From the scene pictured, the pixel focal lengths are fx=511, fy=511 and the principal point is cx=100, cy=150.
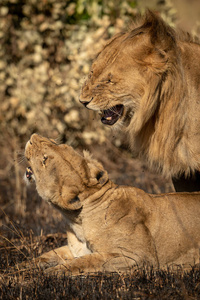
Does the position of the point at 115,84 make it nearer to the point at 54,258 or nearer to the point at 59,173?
the point at 59,173

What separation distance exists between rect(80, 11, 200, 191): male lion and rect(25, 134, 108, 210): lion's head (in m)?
0.55

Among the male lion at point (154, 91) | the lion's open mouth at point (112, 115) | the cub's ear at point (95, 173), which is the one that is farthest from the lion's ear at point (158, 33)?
the cub's ear at point (95, 173)

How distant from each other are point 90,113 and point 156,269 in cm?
480

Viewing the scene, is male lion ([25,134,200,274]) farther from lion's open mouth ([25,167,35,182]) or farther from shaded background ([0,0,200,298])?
shaded background ([0,0,200,298])

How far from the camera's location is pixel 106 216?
3.21 metres

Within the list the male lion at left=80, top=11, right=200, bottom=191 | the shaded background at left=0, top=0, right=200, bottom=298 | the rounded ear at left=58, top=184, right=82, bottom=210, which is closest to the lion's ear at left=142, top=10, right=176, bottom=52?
the male lion at left=80, top=11, right=200, bottom=191

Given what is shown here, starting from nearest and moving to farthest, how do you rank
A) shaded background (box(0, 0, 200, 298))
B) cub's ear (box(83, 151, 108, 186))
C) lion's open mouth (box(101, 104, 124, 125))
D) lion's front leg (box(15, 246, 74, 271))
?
cub's ear (box(83, 151, 108, 186)), lion's front leg (box(15, 246, 74, 271)), lion's open mouth (box(101, 104, 124, 125)), shaded background (box(0, 0, 200, 298))

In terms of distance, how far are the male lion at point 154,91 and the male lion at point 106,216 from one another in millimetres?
452

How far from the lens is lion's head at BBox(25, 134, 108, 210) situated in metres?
3.12

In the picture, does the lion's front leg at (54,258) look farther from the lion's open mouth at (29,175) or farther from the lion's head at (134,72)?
the lion's head at (134,72)

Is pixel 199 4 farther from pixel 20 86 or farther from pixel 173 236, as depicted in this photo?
pixel 173 236

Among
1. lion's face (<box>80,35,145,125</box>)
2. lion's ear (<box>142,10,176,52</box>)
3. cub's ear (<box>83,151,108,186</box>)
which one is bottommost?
cub's ear (<box>83,151,108,186</box>)

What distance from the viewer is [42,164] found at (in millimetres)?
3146

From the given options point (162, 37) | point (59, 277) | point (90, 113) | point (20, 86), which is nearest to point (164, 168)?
point (162, 37)
